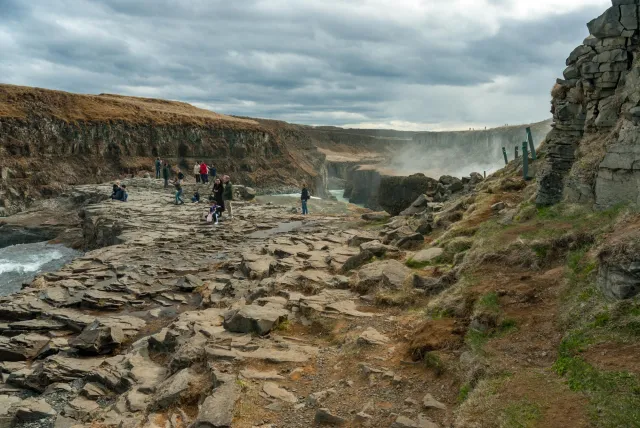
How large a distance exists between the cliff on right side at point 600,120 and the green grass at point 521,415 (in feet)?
15.8

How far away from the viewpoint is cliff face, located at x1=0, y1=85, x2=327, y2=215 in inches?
1788

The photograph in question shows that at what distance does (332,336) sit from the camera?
29.1ft

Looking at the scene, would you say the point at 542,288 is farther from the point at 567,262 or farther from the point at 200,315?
the point at 200,315

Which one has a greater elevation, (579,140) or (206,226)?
(579,140)

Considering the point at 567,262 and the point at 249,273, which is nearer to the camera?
the point at 567,262

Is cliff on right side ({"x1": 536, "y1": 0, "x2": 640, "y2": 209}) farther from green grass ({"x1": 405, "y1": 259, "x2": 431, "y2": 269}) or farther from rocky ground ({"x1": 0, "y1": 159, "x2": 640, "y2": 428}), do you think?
green grass ({"x1": 405, "y1": 259, "x2": 431, "y2": 269})

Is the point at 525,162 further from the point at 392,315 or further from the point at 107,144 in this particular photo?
the point at 107,144

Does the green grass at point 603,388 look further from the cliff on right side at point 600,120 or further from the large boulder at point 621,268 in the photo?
the cliff on right side at point 600,120

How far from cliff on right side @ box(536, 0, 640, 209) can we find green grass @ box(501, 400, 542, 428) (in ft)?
15.8

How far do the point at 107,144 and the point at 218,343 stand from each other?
49.6m

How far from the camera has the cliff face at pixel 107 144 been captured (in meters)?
45.4

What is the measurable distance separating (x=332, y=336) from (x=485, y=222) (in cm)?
552

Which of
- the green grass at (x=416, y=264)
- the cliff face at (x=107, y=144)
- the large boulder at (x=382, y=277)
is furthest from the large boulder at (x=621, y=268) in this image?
the cliff face at (x=107, y=144)

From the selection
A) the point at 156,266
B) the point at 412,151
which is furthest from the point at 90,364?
the point at 412,151
